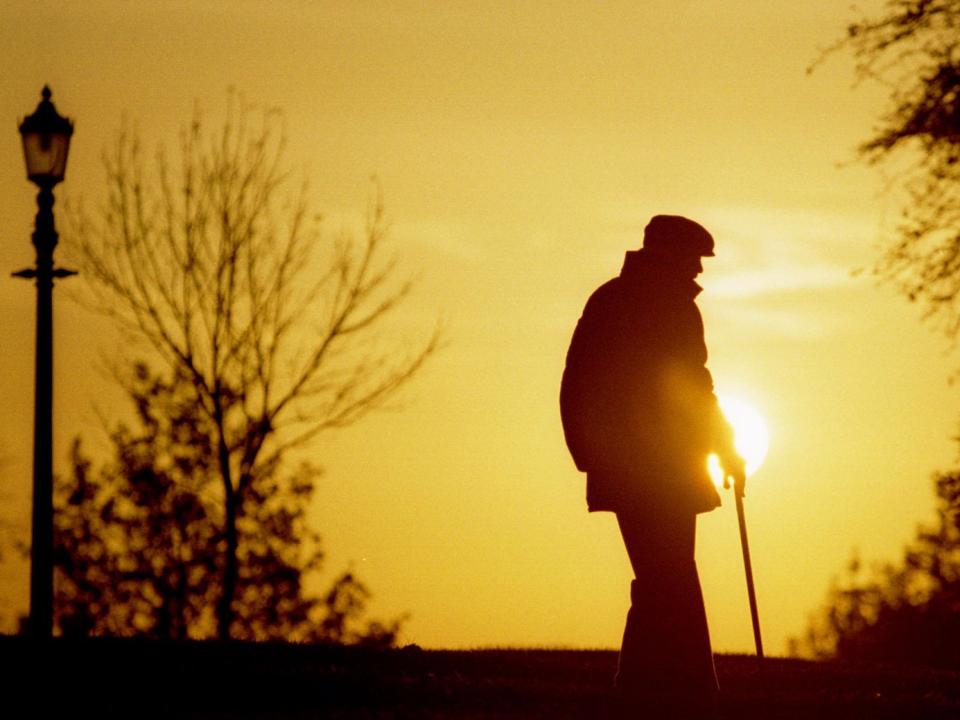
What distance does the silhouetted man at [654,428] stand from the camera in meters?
11.5

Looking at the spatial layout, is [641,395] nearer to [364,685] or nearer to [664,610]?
[664,610]

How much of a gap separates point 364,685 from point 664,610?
2333mm

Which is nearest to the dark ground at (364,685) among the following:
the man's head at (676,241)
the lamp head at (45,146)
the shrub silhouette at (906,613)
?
the man's head at (676,241)

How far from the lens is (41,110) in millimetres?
15195

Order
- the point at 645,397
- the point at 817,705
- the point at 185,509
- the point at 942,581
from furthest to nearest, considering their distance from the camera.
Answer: the point at 942,581
the point at 185,509
the point at 817,705
the point at 645,397

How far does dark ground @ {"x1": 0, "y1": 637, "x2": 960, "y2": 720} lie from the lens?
11.6m

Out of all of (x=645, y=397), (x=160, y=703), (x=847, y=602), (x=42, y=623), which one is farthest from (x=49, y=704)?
(x=847, y=602)

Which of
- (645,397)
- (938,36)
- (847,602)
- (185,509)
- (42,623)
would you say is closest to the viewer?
(645,397)

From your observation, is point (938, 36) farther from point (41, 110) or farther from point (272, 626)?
point (272, 626)

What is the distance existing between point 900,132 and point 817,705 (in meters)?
9.26

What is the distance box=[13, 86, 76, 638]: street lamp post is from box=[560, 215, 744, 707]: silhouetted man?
16.0 feet

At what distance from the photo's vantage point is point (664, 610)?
453 inches

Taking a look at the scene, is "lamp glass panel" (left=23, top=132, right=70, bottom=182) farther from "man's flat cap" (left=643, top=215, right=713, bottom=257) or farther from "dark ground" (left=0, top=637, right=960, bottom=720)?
"man's flat cap" (left=643, top=215, right=713, bottom=257)

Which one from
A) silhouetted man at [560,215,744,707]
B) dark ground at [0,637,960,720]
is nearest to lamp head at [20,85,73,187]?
dark ground at [0,637,960,720]
